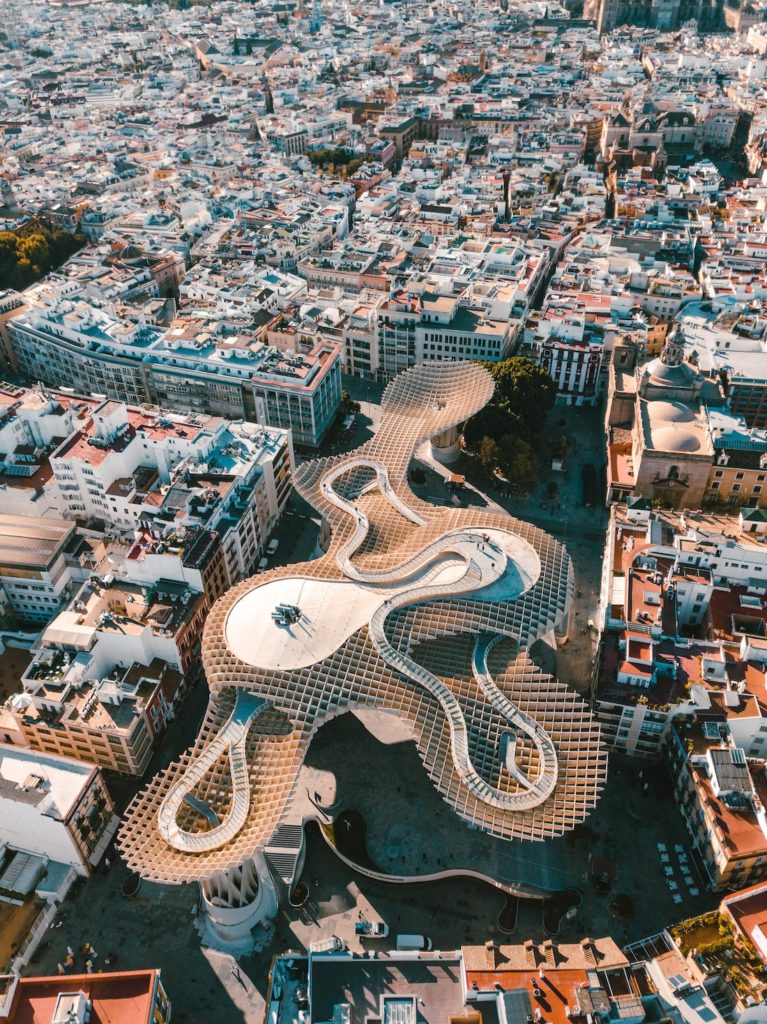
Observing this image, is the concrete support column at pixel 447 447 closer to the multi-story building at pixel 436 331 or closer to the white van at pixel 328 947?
the multi-story building at pixel 436 331

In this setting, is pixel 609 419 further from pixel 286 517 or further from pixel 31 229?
pixel 31 229

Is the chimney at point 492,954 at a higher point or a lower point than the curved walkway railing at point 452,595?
lower

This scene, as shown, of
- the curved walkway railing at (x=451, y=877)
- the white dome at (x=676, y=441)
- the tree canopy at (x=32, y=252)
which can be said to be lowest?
the curved walkway railing at (x=451, y=877)

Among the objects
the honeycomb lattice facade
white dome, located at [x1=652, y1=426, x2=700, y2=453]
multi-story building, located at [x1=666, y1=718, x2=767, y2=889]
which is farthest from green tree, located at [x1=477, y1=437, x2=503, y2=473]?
multi-story building, located at [x1=666, y1=718, x2=767, y2=889]

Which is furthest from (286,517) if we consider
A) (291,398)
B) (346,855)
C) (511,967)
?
(511,967)

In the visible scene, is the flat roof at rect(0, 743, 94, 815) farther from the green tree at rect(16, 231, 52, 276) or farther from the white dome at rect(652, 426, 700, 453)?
the green tree at rect(16, 231, 52, 276)

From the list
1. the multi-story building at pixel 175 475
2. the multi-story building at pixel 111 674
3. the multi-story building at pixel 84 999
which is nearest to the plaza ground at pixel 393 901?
the multi-story building at pixel 84 999

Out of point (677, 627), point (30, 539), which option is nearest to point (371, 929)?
point (677, 627)

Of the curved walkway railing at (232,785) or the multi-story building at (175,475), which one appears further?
the multi-story building at (175,475)

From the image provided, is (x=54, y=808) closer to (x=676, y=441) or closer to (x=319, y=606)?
(x=319, y=606)
